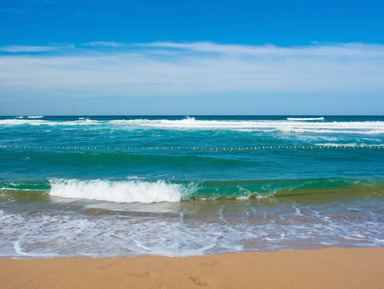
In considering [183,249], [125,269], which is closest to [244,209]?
[183,249]

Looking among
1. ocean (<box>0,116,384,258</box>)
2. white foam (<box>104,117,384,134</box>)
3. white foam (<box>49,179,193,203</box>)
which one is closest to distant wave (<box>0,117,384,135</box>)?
white foam (<box>104,117,384,134</box>)

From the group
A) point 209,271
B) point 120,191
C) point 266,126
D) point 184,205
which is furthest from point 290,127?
point 209,271

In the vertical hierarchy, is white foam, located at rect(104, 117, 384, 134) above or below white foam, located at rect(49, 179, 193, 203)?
above

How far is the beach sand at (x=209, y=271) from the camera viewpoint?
3.25 meters

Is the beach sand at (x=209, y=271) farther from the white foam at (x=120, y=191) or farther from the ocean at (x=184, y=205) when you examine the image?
the white foam at (x=120, y=191)

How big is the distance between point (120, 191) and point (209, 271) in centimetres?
491

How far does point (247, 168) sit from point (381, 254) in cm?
735

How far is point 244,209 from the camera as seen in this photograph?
6.66m

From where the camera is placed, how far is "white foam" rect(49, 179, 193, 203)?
25.1 ft

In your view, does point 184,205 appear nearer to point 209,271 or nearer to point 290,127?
point 209,271

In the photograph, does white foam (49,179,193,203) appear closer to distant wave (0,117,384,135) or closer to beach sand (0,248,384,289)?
beach sand (0,248,384,289)

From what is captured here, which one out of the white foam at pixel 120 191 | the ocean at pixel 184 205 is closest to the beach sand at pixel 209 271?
the ocean at pixel 184 205

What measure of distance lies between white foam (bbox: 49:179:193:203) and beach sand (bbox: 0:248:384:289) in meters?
3.76

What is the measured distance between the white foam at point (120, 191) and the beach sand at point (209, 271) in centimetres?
376
